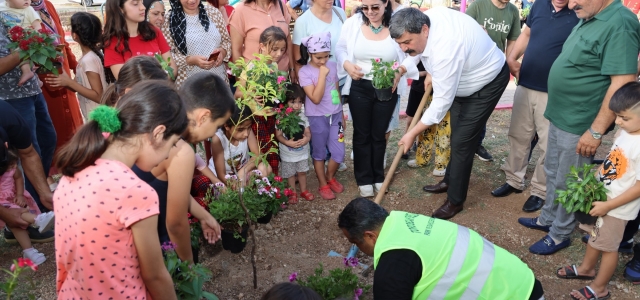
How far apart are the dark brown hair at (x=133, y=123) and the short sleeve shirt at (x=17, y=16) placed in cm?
319

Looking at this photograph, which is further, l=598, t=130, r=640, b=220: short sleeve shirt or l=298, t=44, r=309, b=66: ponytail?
l=298, t=44, r=309, b=66: ponytail

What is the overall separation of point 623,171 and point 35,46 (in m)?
4.53

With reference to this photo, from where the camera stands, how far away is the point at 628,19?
340 centimetres

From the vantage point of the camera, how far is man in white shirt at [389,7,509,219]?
12.2 feet

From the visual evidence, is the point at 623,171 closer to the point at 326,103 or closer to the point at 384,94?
the point at 384,94

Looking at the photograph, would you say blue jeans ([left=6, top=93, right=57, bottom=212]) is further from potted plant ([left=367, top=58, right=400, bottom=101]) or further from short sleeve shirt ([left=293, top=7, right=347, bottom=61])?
potted plant ([left=367, top=58, right=400, bottom=101])

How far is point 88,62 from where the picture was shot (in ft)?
14.4

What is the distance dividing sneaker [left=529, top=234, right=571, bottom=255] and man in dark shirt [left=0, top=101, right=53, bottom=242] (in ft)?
13.4

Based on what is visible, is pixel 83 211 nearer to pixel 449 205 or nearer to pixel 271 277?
pixel 271 277

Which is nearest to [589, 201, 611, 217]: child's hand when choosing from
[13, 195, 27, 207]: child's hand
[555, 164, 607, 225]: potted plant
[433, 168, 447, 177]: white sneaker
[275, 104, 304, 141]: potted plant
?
Answer: [555, 164, 607, 225]: potted plant

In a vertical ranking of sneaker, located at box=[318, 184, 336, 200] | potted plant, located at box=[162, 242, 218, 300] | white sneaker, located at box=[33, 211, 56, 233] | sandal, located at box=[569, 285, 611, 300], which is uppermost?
potted plant, located at box=[162, 242, 218, 300]

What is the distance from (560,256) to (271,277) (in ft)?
7.83

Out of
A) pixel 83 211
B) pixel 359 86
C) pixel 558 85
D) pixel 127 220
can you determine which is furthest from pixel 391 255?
pixel 359 86

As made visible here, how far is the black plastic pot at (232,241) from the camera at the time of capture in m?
3.75
